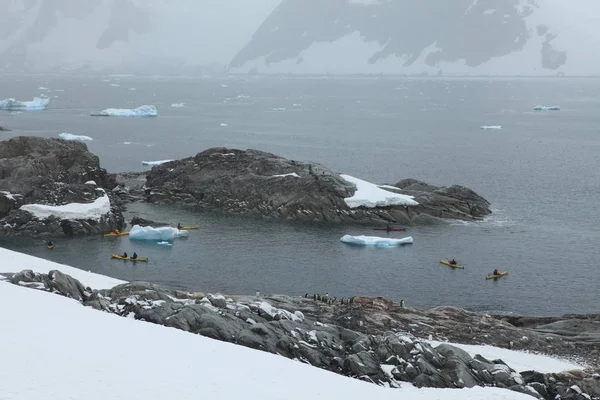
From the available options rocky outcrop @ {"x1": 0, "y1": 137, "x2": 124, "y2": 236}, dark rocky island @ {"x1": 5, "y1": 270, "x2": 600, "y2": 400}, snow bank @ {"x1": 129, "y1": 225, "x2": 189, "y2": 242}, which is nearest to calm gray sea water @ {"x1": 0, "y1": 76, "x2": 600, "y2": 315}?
snow bank @ {"x1": 129, "y1": 225, "x2": 189, "y2": 242}

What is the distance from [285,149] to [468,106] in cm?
8718

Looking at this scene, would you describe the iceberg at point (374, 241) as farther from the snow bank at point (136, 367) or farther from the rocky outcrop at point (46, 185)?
the snow bank at point (136, 367)

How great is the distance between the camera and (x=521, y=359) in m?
29.5

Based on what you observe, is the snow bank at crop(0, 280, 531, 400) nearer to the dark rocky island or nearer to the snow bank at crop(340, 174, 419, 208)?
the dark rocky island

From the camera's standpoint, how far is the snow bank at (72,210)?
54.3m

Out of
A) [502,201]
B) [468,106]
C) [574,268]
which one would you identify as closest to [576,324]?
[574,268]

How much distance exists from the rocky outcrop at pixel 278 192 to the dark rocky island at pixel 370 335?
25758 millimetres

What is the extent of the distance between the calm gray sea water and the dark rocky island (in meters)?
7.19

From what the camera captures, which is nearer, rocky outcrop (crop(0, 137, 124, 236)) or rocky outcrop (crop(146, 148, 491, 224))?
rocky outcrop (crop(0, 137, 124, 236))

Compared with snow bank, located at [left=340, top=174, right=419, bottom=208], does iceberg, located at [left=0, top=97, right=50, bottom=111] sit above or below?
above

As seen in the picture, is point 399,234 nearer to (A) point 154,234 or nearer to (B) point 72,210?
(A) point 154,234

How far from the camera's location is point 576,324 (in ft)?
115

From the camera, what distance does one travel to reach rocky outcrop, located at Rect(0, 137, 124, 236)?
2116 inches

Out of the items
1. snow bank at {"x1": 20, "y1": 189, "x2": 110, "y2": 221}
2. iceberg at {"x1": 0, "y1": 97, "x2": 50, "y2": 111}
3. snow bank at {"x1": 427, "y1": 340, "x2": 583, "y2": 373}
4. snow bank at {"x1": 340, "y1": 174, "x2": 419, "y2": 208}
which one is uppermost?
iceberg at {"x1": 0, "y1": 97, "x2": 50, "y2": 111}
